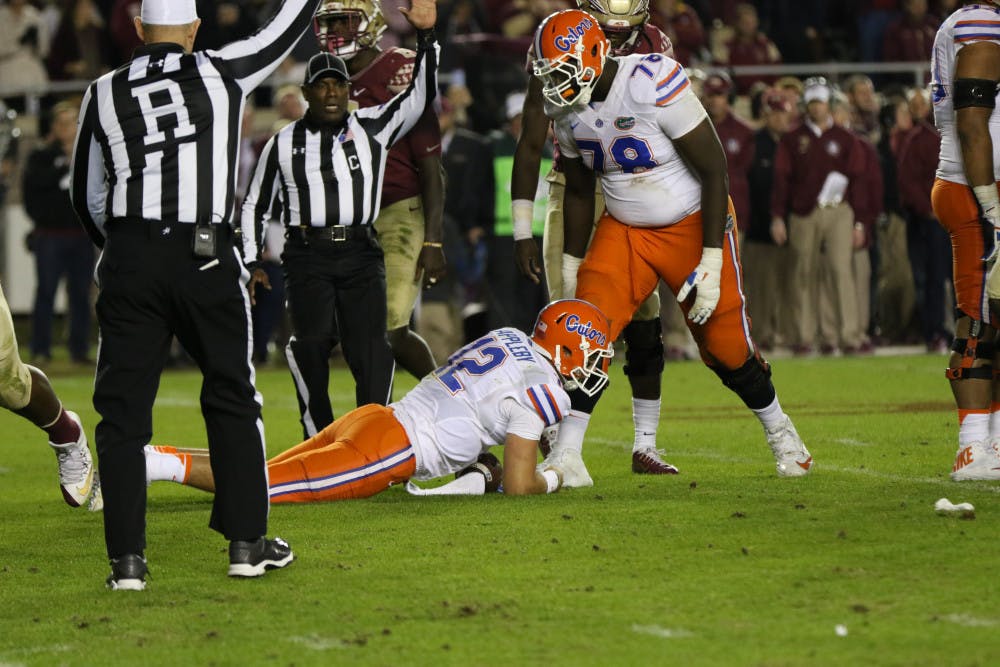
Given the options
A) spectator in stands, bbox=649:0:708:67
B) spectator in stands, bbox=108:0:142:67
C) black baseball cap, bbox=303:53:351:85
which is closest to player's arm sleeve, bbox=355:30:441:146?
black baseball cap, bbox=303:53:351:85

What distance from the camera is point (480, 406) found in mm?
6273

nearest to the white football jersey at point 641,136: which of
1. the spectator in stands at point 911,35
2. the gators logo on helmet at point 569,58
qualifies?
the gators logo on helmet at point 569,58

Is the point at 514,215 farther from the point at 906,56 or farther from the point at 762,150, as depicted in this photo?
the point at 906,56

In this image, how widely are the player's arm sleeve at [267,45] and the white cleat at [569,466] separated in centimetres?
216

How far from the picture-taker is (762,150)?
14344 millimetres

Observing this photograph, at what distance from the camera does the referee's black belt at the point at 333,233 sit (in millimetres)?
7273

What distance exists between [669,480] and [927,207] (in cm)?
770

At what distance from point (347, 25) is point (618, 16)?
133 centimetres

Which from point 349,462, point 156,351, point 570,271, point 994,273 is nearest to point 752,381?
point 570,271

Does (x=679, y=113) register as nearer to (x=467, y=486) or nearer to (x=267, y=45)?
(x=467, y=486)

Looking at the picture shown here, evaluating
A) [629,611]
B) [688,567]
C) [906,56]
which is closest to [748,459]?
[688,567]

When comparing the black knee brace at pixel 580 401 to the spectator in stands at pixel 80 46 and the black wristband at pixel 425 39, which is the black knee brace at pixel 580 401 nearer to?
the black wristband at pixel 425 39

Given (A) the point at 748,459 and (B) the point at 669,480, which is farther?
(A) the point at 748,459

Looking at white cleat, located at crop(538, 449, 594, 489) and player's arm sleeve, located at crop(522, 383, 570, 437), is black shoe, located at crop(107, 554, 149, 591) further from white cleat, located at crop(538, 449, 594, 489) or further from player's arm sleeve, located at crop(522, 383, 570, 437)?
white cleat, located at crop(538, 449, 594, 489)
